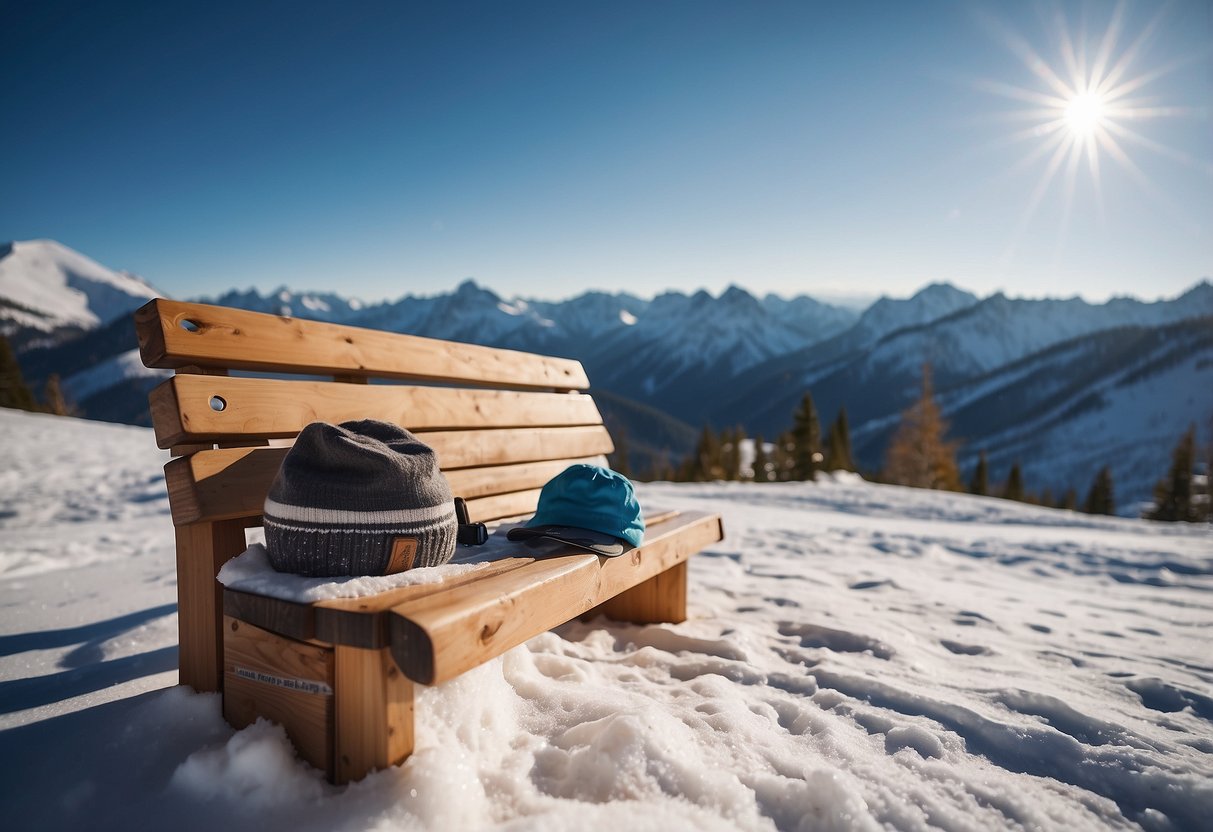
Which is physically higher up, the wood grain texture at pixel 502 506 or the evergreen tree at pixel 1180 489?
the wood grain texture at pixel 502 506

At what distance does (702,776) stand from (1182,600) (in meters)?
5.19

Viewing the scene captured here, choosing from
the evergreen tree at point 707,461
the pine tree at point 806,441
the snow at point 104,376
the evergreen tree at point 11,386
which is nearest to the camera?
the evergreen tree at point 11,386

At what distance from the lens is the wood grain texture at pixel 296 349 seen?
193 centimetres

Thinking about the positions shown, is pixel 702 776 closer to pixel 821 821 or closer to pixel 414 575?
pixel 821 821

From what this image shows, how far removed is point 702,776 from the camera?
176 cm

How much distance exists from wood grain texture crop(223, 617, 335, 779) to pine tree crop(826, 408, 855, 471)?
4364 centimetres

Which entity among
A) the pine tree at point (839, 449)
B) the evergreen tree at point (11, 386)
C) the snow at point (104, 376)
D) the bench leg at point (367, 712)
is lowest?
the pine tree at point (839, 449)

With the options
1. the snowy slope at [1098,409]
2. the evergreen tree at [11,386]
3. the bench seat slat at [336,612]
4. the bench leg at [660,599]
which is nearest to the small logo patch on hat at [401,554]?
the bench seat slat at [336,612]

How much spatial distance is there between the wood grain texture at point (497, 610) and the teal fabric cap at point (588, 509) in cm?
12

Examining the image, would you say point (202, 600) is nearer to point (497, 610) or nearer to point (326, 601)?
point (326, 601)

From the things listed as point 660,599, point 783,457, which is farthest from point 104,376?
point 660,599

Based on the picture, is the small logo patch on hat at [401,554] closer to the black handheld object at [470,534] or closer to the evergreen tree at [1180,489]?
the black handheld object at [470,534]

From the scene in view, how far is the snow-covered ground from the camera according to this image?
1.60m

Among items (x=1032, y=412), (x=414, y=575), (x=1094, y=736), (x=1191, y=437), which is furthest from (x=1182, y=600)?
(x=1032, y=412)
